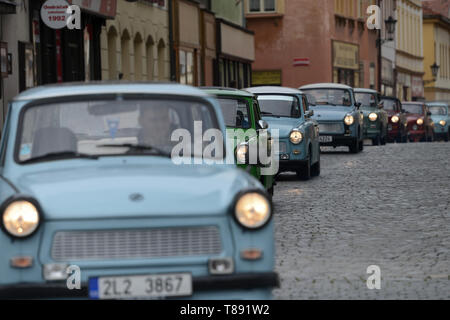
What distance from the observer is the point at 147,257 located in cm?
684

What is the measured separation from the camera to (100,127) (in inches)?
315

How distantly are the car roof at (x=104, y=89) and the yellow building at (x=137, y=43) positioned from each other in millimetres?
26054

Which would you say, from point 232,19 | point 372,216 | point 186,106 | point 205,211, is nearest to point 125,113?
point 186,106

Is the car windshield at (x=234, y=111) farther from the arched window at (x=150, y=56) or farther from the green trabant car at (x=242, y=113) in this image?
the arched window at (x=150, y=56)

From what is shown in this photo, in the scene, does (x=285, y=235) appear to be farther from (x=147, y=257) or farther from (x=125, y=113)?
(x=147, y=257)

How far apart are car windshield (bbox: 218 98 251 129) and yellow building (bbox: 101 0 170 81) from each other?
17533 mm

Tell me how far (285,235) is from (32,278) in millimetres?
6560

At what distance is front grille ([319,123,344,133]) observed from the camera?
32250 millimetres

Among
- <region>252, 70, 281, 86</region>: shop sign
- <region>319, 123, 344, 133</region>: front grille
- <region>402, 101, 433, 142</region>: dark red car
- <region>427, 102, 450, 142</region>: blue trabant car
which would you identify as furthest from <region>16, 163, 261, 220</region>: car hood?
<region>252, 70, 281, 86</region>: shop sign

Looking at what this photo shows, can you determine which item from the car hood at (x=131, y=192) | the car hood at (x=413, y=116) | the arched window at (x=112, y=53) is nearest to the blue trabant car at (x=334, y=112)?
the arched window at (x=112, y=53)

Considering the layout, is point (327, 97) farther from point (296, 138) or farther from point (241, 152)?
point (241, 152)

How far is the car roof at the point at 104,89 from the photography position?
26.8 ft

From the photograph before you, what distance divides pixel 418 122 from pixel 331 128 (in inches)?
751

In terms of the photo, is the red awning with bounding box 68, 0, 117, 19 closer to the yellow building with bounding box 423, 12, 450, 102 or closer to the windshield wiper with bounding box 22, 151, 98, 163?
the windshield wiper with bounding box 22, 151, 98, 163
